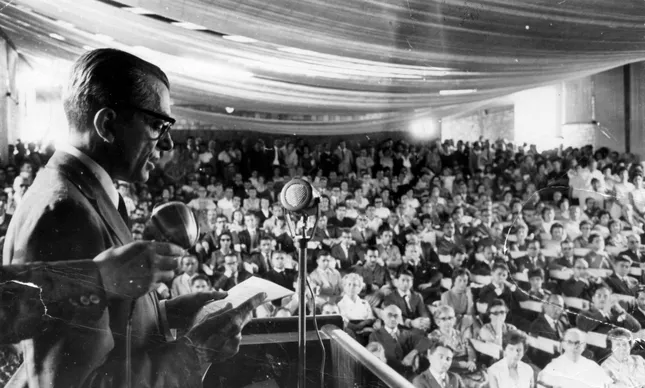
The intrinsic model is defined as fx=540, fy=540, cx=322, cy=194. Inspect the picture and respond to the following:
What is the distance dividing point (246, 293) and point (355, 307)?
1397mm

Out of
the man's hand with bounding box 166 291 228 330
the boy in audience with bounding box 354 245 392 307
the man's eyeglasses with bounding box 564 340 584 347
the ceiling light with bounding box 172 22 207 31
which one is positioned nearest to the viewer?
the man's hand with bounding box 166 291 228 330

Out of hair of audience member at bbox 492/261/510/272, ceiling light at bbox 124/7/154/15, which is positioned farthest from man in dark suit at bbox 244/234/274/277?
ceiling light at bbox 124/7/154/15

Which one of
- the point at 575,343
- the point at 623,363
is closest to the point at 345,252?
the point at 575,343

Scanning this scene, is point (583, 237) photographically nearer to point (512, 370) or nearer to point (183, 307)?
point (512, 370)

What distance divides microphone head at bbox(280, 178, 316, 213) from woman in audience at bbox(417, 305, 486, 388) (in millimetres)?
1131

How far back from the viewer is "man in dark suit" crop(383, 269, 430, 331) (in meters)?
1.95

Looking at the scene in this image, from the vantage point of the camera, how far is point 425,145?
6.98 feet

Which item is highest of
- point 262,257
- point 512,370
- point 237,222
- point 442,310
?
point 237,222

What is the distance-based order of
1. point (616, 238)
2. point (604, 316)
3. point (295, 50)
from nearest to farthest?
1. point (295, 50)
2. point (604, 316)
3. point (616, 238)

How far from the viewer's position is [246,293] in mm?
586

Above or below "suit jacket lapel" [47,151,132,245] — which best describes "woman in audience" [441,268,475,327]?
below

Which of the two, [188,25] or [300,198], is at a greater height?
[188,25]

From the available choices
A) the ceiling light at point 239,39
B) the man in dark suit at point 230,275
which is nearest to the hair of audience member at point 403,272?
the man in dark suit at point 230,275

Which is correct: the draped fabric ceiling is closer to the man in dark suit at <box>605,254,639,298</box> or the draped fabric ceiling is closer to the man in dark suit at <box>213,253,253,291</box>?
the man in dark suit at <box>213,253,253,291</box>
